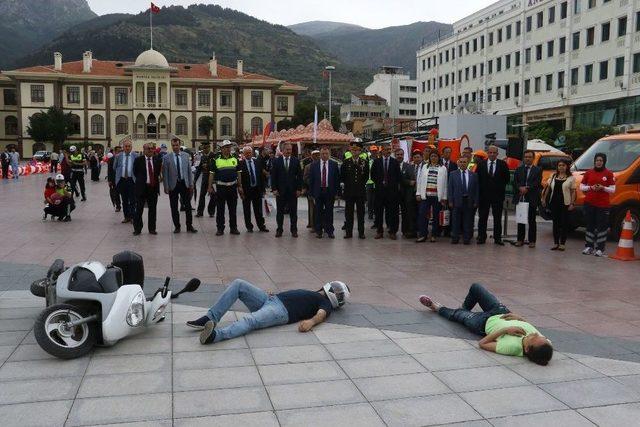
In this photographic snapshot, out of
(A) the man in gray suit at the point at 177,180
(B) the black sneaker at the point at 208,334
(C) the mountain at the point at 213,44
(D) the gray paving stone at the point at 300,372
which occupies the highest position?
(C) the mountain at the point at 213,44

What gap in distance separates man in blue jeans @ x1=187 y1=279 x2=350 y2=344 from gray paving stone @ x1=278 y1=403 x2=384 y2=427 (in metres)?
1.59

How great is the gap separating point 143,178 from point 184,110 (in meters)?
78.1

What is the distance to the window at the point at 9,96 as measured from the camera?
87.1 m

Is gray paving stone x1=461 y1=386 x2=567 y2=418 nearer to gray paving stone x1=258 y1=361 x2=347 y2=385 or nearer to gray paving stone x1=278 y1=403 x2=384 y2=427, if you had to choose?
gray paving stone x1=278 y1=403 x2=384 y2=427

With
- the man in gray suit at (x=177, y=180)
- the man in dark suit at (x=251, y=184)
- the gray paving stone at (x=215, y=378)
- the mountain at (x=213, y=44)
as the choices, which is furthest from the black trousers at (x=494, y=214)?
the mountain at (x=213, y=44)

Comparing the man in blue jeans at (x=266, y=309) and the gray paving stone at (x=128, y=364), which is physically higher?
the man in blue jeans at (x=266, y=309)

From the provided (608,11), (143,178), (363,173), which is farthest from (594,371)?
(608,11)

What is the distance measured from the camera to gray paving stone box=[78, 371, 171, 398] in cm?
425

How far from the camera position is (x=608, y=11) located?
4628cm

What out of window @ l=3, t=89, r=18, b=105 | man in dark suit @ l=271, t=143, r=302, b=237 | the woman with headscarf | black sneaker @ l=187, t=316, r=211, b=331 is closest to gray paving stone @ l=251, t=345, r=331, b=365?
black sneaker @ l=187, t=316, r=211, b=331

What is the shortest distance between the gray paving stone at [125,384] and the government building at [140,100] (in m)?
79.4

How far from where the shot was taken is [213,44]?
538ft

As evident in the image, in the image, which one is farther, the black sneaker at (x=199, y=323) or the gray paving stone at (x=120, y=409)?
the black sneaker at (x=199, y=323)

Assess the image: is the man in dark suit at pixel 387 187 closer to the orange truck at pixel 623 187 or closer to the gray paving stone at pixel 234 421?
the orange truck at pixel 623 187
